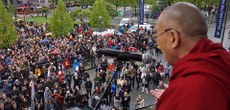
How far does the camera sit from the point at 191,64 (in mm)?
1919

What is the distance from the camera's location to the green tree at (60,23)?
41594 mm

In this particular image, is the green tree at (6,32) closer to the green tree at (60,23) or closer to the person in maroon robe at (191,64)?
the green tree at (60,23)

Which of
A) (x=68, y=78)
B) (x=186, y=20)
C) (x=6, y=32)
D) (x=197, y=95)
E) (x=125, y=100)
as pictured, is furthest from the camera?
(x=6, y=32)

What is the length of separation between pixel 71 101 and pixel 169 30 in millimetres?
15266

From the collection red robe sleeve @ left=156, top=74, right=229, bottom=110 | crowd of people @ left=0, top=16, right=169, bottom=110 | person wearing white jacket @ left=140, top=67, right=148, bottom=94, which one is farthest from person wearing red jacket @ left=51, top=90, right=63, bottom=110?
red robe sleeve @ left=156, top=74, right=229, bottom=110

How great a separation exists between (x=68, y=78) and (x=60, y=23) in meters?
21.1

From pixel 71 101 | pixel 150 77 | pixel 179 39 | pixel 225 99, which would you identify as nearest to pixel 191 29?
pixel 179 39

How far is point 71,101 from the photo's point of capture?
1697 cm

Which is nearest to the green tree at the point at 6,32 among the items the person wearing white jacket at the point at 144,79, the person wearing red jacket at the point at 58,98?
the person wearing white jacket at the point at 144,79

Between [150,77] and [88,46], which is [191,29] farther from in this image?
[88,46]

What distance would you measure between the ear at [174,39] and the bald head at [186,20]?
0.03m

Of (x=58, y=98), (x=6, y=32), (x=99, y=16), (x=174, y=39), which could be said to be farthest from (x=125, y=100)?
(x=99, y=16)

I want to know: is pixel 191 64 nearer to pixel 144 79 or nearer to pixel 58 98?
pixel 58 98

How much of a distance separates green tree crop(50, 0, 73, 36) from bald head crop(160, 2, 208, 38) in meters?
39.9
